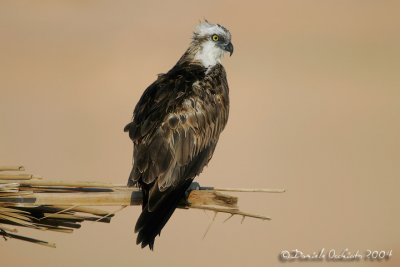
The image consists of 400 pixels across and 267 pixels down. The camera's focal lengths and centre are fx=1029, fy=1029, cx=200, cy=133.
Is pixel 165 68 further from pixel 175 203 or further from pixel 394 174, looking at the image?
A: pixel 175 203

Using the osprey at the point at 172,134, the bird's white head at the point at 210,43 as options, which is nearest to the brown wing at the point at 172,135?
the osprey at the point at 172,134

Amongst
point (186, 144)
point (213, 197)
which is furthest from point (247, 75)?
point (213, 197)

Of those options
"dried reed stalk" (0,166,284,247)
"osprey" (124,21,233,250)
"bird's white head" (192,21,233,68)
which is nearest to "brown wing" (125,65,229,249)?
"osprey" (124,21,233,250)

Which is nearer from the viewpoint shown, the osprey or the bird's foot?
the bird's foot

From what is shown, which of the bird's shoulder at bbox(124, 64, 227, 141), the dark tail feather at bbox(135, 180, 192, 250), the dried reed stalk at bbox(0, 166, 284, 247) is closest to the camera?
the dried reed stalk at bbox(0, 166, 284, 247)

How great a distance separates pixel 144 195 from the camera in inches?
402

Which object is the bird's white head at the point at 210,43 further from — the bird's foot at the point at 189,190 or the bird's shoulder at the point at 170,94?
the bird's foot at the point at 189,190

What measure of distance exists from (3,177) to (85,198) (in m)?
0.71

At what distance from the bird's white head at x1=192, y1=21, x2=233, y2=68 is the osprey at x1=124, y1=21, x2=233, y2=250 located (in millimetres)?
220

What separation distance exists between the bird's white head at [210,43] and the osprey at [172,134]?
0.72 ft

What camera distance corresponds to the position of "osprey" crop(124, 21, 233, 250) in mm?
10234

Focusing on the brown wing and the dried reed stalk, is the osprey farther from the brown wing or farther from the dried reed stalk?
the dried reed stalk

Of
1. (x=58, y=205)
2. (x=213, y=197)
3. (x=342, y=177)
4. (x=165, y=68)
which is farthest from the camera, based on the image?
(x=165, y=68)

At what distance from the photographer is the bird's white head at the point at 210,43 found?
45.0 ft
